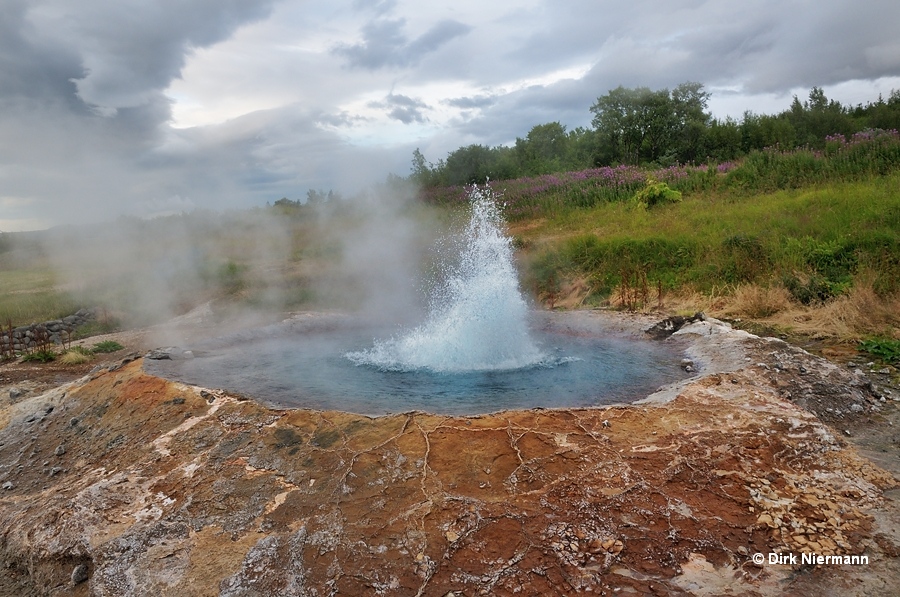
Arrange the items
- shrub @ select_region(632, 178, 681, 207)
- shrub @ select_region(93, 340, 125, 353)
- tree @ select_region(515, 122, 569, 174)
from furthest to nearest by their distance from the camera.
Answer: tree @ select_region(515, 122, 569, 174) < shrub @ select_region(632, 178, 681, 207) < shrub @ select_region(93, 340, 125, 353)

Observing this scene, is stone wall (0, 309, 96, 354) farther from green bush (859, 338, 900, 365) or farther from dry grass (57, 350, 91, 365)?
green bush (859, 338, 900, 365)

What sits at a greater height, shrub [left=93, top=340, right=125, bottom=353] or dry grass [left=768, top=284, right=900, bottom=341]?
shrub [left=93, top=340, right=125, bottom=353]

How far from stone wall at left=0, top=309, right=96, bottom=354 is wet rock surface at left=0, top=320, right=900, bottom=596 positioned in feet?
24.2

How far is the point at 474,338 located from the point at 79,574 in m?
4.50

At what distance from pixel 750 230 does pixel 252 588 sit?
989 centimetres

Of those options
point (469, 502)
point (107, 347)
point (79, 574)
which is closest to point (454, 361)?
→ point (469, 502)

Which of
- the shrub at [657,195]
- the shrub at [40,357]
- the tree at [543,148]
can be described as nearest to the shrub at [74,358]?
the shrub at [40,357]

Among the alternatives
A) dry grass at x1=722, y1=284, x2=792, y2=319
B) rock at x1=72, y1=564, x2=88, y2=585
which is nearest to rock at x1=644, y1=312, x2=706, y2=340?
dry grass at x1=722, y1=284, x2=792, y2=319

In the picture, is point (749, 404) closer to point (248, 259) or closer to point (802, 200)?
point (802, 200)

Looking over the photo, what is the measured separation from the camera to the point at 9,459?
4.50 metres

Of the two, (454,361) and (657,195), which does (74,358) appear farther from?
(657,195)

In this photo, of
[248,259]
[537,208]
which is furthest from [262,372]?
[537,208]

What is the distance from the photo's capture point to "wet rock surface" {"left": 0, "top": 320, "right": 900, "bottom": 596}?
2447mm

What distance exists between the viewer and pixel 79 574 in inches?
106
